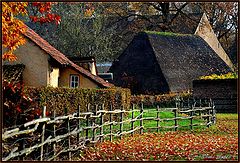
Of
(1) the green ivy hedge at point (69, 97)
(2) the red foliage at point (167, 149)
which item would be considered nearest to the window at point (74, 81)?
(1) the green ivy hedge at point (69, 97)

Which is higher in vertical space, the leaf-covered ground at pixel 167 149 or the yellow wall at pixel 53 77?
the yellow wall at pixel 53 77

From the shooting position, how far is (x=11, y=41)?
739 inches

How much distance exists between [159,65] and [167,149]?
3132cm

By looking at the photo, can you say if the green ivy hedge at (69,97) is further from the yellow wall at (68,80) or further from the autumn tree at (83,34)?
the autumn tree at (83,34)

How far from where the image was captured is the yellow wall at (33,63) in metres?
32.0

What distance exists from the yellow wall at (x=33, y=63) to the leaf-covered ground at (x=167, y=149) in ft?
38.9

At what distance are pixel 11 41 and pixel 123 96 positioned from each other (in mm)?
12712

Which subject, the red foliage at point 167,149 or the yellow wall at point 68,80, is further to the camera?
the yellow wall at point 68,80

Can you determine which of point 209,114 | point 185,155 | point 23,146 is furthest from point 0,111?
point 209,114

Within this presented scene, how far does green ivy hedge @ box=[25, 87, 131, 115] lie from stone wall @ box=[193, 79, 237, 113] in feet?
43.3

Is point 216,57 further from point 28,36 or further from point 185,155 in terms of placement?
point 185,155

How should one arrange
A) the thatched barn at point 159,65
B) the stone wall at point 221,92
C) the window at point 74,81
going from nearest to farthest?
the window at point 74,81
the stone wall at point 221,92
the thatched barn at point 159,65

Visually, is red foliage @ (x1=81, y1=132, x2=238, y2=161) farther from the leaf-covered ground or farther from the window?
the window

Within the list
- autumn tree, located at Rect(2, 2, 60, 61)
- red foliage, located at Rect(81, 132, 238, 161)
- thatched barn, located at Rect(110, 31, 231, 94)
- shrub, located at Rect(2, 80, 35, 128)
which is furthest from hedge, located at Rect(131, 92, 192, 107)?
shrub, located at Rect(2, 80, 35, 128)
